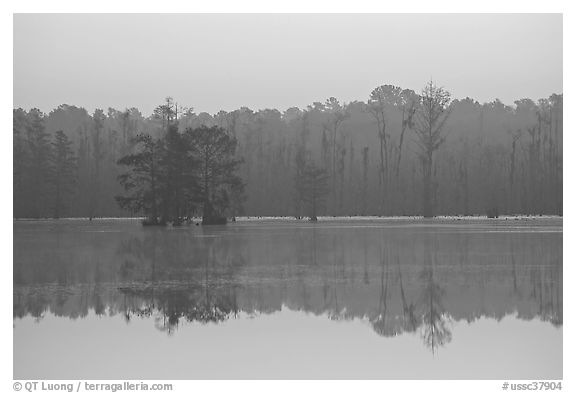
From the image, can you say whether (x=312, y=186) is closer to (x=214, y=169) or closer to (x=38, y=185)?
(x=214, y=169)

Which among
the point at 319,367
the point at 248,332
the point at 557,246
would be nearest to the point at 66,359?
the point at 248,332

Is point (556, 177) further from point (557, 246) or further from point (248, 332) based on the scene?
point (248, 332)

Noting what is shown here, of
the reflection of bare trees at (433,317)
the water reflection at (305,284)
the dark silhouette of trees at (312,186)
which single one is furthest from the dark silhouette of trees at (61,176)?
the reflection of bare trees at (433,317)

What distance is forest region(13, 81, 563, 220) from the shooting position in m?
46.0

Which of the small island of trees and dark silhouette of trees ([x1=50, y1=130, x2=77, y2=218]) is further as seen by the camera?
dark silhouette of trees ([x1=50, y1=130, x2=77, y2=218])

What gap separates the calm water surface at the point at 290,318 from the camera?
848 cm

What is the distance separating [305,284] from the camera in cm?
1404

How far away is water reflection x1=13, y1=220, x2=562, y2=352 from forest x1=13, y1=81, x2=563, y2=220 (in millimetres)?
23055

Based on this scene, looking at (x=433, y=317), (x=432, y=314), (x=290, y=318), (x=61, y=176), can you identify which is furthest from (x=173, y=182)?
(x=433, y=317)

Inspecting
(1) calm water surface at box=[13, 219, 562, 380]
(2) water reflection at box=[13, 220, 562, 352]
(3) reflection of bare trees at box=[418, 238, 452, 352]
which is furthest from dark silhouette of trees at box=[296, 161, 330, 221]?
(3) reflection of bare trees at box=[418, 238, 452, 352]

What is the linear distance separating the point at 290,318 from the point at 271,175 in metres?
75.3

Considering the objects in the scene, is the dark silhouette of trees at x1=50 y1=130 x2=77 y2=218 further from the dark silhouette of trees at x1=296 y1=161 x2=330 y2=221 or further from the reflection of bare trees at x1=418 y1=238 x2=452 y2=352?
the reflection of bare trees at x1=418 y1=238 x2=452 y2=352

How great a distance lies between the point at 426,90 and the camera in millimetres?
66125

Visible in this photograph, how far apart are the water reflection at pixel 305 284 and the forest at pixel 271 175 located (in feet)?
75.6
